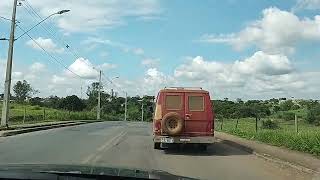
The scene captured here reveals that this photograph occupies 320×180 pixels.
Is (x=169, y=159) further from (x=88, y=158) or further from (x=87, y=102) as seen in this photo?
(x=87, y=102)

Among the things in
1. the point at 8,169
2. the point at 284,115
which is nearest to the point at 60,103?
the point at 284,115

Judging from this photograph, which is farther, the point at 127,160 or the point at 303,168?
the point at 127,160

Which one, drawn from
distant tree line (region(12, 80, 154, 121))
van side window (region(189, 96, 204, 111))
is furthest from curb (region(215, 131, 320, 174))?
distant tree line (region(12, 80, 154, 121))

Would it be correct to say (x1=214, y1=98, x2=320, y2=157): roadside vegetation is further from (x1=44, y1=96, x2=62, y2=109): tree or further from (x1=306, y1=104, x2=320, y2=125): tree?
(x1=44, y1=96, x2=62, y2=109): tree

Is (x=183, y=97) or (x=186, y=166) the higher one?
(x=183, y=97)

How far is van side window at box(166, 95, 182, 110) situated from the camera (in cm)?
2172

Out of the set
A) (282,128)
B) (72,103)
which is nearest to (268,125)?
(282,128)

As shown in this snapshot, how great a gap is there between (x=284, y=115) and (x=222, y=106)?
2398 centimetres

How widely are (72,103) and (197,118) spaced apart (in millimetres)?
109030

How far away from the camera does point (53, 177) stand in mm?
4730

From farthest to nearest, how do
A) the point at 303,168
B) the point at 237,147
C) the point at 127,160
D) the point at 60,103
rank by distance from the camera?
the point at 60,103 < the point at 237,147 < the point at 127,160 < the point at 303,168

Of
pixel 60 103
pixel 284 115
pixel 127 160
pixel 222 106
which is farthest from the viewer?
pixel 60 103

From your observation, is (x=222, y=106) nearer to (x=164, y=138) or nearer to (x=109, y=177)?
(x=164, y=138)

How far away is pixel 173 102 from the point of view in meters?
A: 21.8
